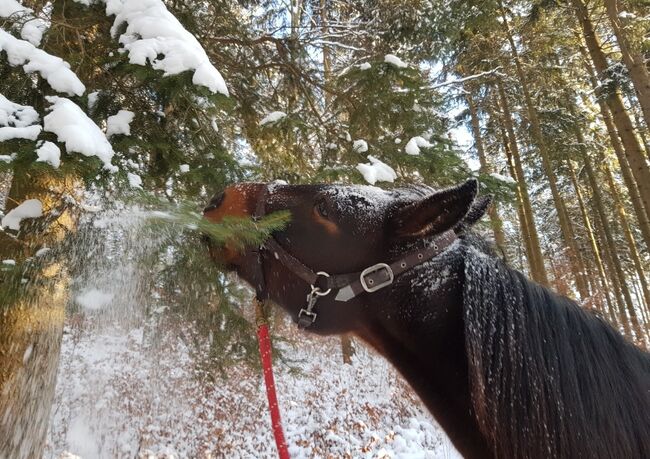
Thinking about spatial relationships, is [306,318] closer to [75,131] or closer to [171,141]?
[75,131]

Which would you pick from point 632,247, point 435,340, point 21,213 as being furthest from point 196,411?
point 632,247

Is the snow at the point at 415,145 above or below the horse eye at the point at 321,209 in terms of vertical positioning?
below

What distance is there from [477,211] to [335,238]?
2.52 feet

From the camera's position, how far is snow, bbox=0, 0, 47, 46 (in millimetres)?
2918

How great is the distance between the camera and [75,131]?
7.22 feet

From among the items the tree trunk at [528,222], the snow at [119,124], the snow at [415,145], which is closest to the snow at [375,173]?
the snow at [415,145]

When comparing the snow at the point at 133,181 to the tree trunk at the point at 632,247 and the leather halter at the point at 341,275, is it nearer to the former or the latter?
the leather halter at the point at 341,275

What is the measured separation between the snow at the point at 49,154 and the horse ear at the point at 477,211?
6.75ft

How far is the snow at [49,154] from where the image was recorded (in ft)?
6.87

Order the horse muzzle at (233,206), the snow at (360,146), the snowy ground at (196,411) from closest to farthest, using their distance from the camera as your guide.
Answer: the horse muzzle at (233,206), the snow at (360,146), the snowy ground at (196,411)

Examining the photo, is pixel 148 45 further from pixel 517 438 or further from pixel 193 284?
pixel 517 438

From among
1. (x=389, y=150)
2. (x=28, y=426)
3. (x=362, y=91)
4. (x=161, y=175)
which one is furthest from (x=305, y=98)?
(x=28, y=426)

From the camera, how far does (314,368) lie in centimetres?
1189

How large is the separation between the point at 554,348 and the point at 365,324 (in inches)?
33.4
